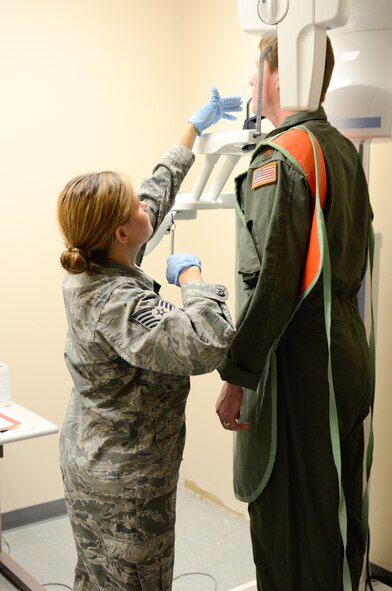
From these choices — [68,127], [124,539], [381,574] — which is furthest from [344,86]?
[381,574]

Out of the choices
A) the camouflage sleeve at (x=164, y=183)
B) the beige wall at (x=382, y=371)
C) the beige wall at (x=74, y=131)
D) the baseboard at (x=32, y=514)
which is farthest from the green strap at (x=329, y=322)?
the baseboard at (x=32, y=514)

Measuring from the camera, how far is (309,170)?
5.63ft

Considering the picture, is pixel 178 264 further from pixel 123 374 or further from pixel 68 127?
pixel 68 127

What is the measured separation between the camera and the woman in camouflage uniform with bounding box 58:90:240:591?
152 centimetres

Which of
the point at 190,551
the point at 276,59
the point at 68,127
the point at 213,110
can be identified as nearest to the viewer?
the point at 276,59

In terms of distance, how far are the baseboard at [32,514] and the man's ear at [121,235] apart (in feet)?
6.99

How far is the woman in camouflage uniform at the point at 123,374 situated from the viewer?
59.7 inches

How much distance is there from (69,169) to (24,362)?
90 cm

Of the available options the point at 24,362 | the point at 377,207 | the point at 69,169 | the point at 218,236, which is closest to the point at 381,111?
the point at 377,207

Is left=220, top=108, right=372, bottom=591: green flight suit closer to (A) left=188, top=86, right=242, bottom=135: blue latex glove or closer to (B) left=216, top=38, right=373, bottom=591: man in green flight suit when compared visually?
(B) left=216, top=38, right=373, bottom=591: man in green flight suit

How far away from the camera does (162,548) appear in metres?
1.69

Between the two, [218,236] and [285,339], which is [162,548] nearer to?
[285,339]

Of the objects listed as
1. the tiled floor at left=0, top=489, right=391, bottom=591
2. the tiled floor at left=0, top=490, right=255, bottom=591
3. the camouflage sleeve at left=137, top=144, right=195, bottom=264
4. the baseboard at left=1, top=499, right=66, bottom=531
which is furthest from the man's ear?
the baseboard at left=1, top=499, right=66, bottom=531

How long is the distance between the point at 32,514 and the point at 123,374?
6.72ft
